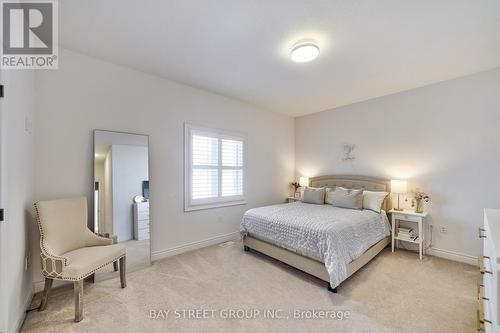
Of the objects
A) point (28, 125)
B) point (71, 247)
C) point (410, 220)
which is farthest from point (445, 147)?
point (28, 125)

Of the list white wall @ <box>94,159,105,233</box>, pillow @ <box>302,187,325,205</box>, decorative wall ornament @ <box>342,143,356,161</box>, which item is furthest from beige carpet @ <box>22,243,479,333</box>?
decorative wall ornament @ <box>342,143,356,161</box>

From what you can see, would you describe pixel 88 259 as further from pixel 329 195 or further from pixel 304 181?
pixel 304 181

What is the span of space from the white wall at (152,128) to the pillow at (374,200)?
1.96m

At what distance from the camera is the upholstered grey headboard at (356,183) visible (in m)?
3.73

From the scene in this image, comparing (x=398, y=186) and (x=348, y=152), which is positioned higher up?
(x=348, y=152)

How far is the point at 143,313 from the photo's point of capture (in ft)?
6.32

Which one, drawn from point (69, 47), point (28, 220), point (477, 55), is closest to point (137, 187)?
point (28, 220)

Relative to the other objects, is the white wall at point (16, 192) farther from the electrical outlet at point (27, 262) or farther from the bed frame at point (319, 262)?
the bed frame at point (319, 262)

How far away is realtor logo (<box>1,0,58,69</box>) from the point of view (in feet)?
5.18

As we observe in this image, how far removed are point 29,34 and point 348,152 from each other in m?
4.91

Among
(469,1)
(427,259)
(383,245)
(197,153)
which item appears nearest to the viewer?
(469,1)

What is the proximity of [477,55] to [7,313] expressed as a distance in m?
5.19

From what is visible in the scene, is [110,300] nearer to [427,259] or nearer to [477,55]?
[427,259]

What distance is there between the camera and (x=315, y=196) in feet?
13.6
